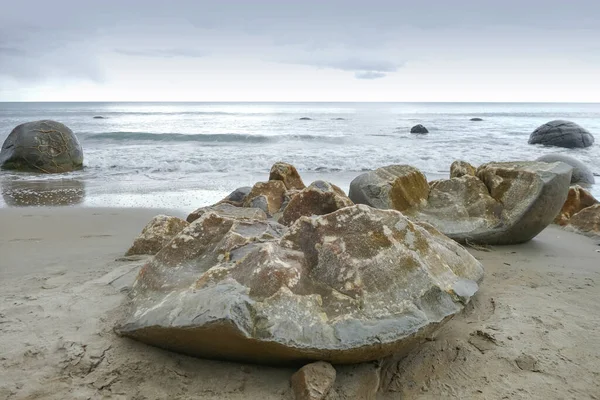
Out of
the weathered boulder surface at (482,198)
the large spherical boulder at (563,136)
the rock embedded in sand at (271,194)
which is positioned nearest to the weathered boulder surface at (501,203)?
the weathered boulder surface at (482,198)

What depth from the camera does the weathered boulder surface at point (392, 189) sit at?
4484mm

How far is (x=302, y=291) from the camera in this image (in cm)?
218

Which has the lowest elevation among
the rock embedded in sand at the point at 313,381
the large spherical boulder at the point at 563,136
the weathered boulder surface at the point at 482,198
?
the large spherical boulder at the point at 563,136

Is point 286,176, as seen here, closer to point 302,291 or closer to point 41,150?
point 302,291

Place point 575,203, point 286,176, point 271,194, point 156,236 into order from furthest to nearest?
point 286,176 < point 271,194 < point 575,203 < point 156,236

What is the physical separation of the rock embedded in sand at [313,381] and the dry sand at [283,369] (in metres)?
0.06

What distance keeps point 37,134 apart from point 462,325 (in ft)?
34.2

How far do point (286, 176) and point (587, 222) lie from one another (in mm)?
3441

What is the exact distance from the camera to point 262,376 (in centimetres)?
203

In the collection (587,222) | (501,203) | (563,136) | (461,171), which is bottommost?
(563,136)

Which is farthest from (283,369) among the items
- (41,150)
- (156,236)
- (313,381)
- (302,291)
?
(41,150)

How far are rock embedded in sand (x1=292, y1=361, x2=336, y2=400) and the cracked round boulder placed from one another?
48mm

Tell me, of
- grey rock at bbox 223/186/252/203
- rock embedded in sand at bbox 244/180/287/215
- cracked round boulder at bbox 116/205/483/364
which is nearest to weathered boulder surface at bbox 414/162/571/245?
cracked round boulder at bbox 116/205/483/364

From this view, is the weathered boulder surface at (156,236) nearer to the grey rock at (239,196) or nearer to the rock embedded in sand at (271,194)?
the rock embedded in sand at (271,194)
